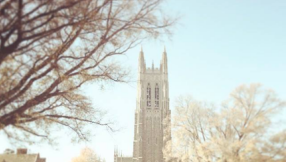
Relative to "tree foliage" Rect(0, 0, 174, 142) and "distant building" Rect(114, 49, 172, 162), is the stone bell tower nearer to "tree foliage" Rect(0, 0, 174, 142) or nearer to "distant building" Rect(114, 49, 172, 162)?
"distant building" Rect(114, 49, 172, 162)

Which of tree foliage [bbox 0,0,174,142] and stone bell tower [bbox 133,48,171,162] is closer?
tree foliage [bbox 0,0,174,142]

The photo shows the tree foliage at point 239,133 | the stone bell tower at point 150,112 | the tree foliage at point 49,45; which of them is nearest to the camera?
the tree foliage at point 49,45

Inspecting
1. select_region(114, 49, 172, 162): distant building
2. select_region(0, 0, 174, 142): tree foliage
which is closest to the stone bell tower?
select_region(114, 49, 172, 162): distant building

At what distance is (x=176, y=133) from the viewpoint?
2398cm

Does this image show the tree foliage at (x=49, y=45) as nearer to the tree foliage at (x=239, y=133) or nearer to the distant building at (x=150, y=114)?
the tree foliage at (x=239, y=133)

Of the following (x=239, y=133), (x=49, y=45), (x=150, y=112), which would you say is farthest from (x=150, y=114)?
(x=49, y=45)

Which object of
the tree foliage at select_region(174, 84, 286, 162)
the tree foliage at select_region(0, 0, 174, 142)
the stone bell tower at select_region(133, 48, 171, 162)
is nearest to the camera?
the tree foliage at select_region(0, 0, 174, 142)

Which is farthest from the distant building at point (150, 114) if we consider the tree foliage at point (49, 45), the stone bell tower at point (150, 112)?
the tree foliage at point (49, 45)

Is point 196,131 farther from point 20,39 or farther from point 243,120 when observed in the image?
point 20,39

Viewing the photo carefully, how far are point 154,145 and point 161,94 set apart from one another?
12693mm

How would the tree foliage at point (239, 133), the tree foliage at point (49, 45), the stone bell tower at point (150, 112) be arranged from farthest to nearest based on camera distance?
1. the stone bell tower at point (150, 112)
2. the tree foliage at point (239, 133)
3. the tree foliage at point (49, 45)

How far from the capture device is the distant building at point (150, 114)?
84.6m

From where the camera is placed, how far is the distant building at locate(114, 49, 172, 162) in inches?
3332

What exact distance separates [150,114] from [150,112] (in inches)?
20.0
